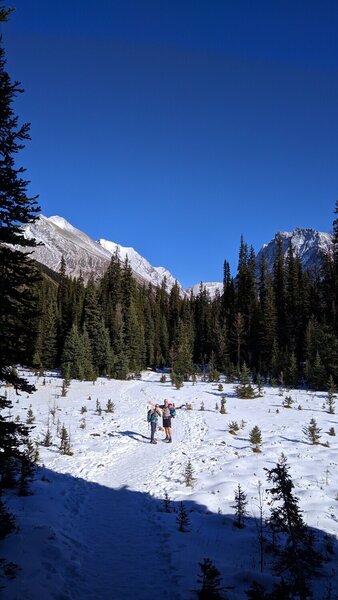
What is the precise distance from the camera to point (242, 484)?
11.5m

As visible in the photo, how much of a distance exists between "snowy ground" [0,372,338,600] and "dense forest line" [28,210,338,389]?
1612cm

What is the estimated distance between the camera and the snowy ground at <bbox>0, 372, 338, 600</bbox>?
6.24m

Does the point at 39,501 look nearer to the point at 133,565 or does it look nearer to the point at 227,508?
the point at 133,565

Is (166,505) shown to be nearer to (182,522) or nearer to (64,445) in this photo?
(182,522)

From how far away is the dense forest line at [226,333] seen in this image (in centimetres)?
3825

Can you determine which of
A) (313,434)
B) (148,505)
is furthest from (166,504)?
(313,434)

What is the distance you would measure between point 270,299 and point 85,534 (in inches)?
1998

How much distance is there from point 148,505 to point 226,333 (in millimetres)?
48991

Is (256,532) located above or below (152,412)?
below

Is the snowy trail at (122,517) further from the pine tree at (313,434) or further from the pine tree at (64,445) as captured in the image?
the pine tree at (313,434)

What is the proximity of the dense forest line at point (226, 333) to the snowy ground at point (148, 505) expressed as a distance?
16118 millimetres

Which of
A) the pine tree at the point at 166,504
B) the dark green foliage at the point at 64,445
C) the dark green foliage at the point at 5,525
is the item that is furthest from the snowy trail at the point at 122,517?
the dark green foliage at the point at 5,525

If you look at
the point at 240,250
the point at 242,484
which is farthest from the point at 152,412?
the point at 240,250

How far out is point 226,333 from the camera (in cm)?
5816
